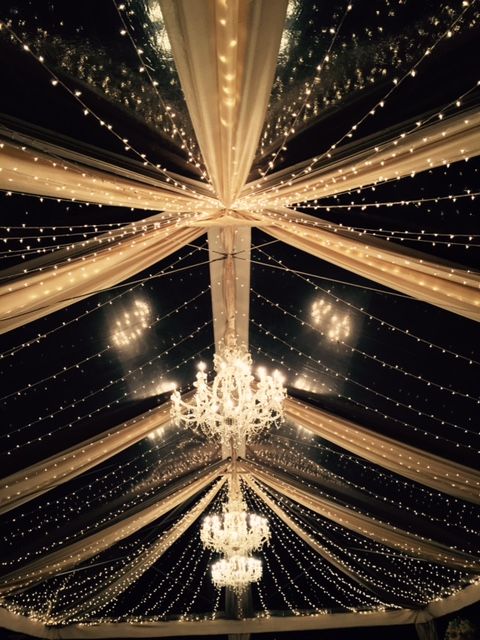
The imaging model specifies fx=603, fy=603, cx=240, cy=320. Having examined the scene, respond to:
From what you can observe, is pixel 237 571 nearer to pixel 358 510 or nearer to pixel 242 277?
pixel 358 510

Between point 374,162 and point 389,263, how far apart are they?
588mm

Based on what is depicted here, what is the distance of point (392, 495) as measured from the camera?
516cm

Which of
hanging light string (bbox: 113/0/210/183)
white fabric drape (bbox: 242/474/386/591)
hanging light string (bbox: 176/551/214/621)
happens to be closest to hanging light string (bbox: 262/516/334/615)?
white fabric drape (bbox: 242/474/386/591)

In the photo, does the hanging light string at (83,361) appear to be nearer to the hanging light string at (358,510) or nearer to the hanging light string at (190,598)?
the hanging light string at (358,510)

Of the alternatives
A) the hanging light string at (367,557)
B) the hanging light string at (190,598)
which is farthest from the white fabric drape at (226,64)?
the hanging light string at (190,598)

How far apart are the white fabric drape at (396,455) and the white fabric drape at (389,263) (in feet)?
5.30

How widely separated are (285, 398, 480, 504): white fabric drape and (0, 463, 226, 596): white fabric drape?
1.50 metres

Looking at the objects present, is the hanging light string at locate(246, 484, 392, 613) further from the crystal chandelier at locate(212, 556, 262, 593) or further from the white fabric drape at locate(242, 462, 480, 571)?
the white fabric drape at locate(242, 462, 480, 571)

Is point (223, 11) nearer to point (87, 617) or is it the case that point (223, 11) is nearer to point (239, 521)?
point (239, 521)

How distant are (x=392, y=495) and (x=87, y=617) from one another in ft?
16.1

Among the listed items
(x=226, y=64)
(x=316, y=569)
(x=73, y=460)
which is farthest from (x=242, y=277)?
(x=316, y=569)

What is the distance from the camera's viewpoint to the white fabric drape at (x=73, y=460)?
3863mm

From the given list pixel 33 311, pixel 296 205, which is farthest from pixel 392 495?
pixel 33 311

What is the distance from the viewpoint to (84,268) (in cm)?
266
